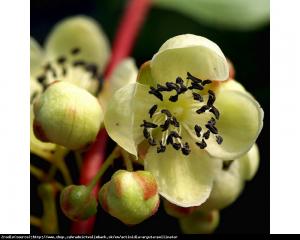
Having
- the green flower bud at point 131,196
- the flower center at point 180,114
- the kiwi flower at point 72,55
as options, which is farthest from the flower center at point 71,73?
the green flower bud at point 131,196

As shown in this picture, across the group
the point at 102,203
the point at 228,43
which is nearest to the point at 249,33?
the point at 228,43

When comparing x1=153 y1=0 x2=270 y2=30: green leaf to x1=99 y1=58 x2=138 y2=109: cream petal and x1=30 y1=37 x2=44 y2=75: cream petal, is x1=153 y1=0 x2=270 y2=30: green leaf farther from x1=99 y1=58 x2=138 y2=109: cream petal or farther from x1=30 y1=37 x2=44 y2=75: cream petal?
x1=99 y1=58 x2=138 y2=109: cream petal

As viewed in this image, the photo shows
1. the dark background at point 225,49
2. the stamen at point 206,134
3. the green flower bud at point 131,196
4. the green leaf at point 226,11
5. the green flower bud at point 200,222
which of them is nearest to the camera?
the green flower bud at point 131,196

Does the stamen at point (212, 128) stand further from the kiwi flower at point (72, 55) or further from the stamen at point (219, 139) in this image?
the kiwi flower at point (72, 55)

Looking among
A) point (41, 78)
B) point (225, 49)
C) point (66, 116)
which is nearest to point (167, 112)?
point (66, 116)

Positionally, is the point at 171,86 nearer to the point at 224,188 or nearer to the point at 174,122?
the point at 174,122

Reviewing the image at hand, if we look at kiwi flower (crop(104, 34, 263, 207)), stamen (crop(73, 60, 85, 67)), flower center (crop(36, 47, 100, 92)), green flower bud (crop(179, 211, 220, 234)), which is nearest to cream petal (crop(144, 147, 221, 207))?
kiwi flower (crop(104, 34, 263, 207))
